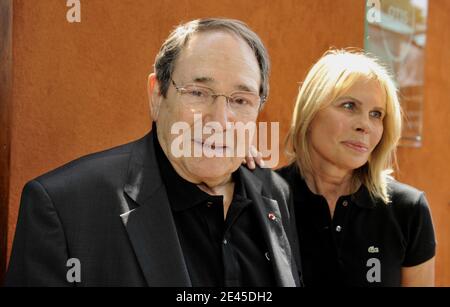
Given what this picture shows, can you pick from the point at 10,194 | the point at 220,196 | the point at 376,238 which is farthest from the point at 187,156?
the point at 376,238

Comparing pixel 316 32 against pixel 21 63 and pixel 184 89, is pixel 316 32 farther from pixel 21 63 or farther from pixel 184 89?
pixel 21 63

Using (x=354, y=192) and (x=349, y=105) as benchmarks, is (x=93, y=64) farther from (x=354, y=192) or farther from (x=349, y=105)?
(x=354, y=192)

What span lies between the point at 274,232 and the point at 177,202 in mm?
399

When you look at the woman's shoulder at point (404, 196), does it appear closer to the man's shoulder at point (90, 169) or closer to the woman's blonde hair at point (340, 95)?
the woman's blonde hair at point (340, 95)

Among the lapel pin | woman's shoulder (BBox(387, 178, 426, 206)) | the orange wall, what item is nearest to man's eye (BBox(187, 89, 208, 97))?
the lapel pin

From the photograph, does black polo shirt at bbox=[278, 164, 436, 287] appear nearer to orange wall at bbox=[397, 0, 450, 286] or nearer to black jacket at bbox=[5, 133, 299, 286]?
black jacket at bbox=[5, 133, 299, 286]

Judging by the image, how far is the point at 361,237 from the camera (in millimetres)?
2162

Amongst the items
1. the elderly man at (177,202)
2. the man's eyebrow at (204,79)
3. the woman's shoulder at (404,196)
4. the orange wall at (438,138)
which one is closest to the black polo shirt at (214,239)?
the elderly man at (177,202)

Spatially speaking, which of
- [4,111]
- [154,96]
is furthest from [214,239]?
[4,111]

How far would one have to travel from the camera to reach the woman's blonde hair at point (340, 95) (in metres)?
2.25

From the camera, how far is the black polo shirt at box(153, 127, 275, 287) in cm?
167

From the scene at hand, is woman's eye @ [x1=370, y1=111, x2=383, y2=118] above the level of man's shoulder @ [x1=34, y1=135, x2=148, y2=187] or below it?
above

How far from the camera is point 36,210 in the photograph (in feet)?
4.94

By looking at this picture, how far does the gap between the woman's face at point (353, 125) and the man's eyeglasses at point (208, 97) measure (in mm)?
617
